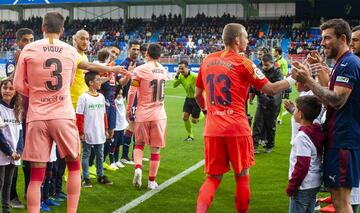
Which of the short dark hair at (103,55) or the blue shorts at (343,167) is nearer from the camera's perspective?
the blue shorts at (343,167)

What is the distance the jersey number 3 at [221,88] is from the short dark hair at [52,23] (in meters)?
1.66

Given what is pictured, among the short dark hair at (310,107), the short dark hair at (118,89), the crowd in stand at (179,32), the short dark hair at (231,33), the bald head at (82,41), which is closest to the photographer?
the short dark hair at (310,107)

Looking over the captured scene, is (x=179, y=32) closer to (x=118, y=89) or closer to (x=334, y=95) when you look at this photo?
(x=118, y=89)

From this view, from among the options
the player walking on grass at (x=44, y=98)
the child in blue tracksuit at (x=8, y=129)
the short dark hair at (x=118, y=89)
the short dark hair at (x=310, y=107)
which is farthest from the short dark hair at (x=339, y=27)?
the short dark hair at (x=118, y=89)

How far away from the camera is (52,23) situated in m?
5.03

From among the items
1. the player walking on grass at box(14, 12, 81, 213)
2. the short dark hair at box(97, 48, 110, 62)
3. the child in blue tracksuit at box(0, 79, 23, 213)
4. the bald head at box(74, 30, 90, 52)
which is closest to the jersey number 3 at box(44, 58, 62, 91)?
the player walking on grass at box(14, 12, 81, 213)

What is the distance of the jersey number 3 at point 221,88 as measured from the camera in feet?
16.4

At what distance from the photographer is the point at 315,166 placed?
14.1 feet

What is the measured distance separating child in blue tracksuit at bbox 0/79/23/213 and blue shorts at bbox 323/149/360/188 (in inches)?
133

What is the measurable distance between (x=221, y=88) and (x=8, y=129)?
254 centimetres

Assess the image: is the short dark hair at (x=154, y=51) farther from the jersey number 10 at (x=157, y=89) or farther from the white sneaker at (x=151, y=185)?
the white sneaker at (x=151, y=185)

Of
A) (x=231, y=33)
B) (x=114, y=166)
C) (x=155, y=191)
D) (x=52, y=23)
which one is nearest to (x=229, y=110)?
(x=231, y=33)

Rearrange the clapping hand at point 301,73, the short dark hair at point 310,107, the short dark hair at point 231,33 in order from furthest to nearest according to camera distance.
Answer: the short dark hair at point 231,33 → the short dark hair at point 310,107 → the clapping hand at point 301,73

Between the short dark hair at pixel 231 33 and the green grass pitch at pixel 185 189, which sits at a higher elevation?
the short dark hair at pixel 231 33
